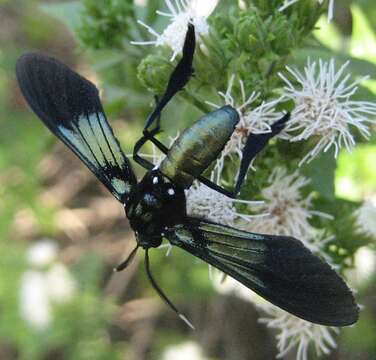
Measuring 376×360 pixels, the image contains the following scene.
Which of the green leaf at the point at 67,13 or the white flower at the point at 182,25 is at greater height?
the white flower at the point at 182,25

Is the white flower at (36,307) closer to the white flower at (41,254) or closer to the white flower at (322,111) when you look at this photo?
the white flower at (41,254)

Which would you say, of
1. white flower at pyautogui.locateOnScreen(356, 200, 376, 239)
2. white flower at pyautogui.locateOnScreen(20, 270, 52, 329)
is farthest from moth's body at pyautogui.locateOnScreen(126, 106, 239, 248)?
white flower at pyautogui.locateOnScreen(20, 270, 52, 329)

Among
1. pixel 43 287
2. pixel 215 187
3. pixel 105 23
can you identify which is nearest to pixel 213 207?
pixel 215 187

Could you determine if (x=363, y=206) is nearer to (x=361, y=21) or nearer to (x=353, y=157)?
(x=353, y=157)

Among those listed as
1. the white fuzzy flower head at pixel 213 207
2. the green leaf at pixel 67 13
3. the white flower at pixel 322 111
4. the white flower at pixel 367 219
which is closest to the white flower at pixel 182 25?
the white flower at pixel 322 111

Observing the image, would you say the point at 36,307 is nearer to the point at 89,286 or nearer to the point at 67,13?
the point at 89,286

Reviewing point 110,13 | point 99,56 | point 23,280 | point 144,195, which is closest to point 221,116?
point 144,195

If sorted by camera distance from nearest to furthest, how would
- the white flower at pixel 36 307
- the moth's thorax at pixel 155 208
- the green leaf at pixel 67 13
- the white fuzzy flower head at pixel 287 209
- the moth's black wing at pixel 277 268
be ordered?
1. the moth's black wing at pixel 277 268
2. the moth's thorax at pixel 155 208
3. the white fuzzy flower head at pixel 287 209
4. the green leaf at pixel 67 13
5. the white flower at pixel 36 307

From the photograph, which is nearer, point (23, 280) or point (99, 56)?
point (99, 56)
